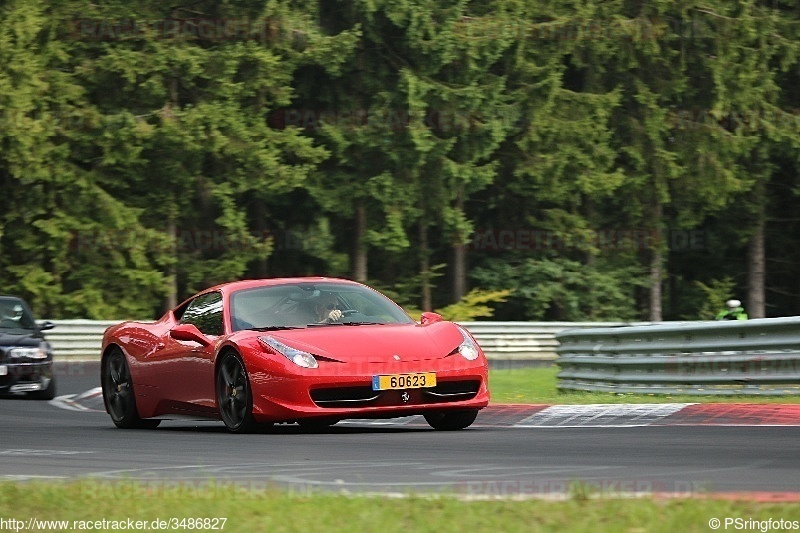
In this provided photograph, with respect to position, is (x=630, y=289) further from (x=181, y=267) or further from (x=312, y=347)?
(x=312, y=347)

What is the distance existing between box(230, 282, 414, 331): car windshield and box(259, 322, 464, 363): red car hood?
15.1 inches

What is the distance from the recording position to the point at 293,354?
39.2ft

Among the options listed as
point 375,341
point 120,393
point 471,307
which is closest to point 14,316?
point 120,393

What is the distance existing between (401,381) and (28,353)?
30.4 feet

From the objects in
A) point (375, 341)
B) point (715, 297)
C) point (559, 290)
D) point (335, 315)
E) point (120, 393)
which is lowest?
point (715, 297)

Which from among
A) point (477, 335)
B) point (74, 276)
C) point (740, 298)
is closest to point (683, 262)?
point (740, 298)

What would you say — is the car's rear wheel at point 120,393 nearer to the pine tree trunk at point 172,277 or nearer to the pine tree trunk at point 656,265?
the pine tree trunk at point 172,277

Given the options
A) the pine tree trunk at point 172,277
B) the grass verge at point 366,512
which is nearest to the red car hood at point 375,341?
the grass verge at point 366,512

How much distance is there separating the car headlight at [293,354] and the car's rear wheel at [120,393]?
2.54 m

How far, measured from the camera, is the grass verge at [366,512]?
6238mm

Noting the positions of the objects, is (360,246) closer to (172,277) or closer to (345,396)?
(172,277)

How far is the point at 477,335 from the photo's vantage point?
3497 centimetres

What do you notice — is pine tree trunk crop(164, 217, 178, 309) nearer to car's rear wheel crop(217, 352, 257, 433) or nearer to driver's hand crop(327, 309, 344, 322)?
driver's hand crop(327, 309, 344, 322)

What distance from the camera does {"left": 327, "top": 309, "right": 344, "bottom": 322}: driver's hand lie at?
1290cm
